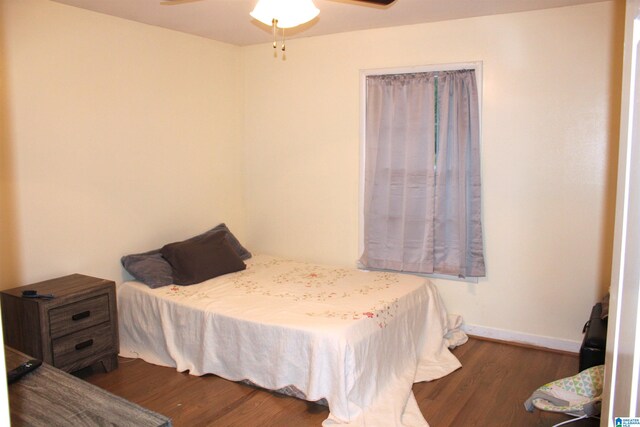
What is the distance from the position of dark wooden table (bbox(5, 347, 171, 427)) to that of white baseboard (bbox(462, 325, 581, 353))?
3.11m

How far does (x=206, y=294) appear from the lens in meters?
3.50

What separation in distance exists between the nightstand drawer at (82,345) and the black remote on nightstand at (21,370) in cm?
154

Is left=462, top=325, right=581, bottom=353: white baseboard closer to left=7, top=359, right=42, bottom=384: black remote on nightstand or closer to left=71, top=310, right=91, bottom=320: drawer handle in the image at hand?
left=71, top=310, right=91, bottom=320: drawer handle

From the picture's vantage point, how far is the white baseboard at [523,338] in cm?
362

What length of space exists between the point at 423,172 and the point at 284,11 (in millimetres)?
2011

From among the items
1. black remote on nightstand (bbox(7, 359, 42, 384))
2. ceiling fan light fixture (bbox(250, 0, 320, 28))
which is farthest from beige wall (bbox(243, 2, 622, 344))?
black remote on nightstand (bbox(7, 359, 42, 384))

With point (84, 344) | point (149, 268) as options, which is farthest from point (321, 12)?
point (84, 344)

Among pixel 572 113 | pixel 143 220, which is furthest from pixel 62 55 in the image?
pixel 572 113

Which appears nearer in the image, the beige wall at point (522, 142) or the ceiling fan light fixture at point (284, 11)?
the ceiling fan light fixture at point (284, 11)

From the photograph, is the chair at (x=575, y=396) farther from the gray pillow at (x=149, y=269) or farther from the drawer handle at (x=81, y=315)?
the drawer handle at (x=81, y=315)

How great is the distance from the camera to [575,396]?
2574mm

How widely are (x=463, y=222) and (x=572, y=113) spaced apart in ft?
3.48

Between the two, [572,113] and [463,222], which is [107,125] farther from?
[572,113]

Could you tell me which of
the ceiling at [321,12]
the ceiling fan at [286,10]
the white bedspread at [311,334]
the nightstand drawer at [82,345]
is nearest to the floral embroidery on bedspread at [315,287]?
the white bedspread at [311,334]
